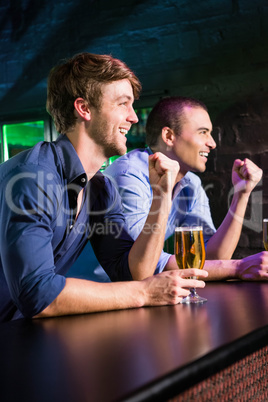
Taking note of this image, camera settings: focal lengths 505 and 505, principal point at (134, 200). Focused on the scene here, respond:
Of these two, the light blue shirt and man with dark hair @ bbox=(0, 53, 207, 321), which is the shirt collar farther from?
the light blue shirt

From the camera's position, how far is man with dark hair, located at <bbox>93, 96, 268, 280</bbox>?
1669 mm

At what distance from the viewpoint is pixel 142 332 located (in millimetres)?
870

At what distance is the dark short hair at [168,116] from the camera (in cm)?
240

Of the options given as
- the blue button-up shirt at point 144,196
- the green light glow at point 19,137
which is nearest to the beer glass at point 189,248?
the blue button-up shirt at point 144,196

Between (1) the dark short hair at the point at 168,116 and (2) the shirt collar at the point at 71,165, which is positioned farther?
(1) the dark short hair at the point at 168,116

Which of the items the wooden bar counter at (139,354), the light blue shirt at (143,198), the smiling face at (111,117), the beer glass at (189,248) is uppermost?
the smiling face at (111,117)

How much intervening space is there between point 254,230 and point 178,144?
2.16ft

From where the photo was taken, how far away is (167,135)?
2.40 metres

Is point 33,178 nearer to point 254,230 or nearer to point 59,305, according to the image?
point 59,305

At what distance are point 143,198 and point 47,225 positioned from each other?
0.78 metres

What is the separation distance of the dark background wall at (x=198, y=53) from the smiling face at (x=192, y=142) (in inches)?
12.3

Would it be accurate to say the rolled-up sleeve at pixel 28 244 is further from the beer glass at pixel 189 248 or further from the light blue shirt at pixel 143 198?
the light blue shirt at pixel 143 198

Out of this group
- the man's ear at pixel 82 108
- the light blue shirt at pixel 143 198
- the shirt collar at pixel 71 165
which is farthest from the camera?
the light blue shirt at pixel 143 198

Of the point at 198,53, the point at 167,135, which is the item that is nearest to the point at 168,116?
the point at 167,135
